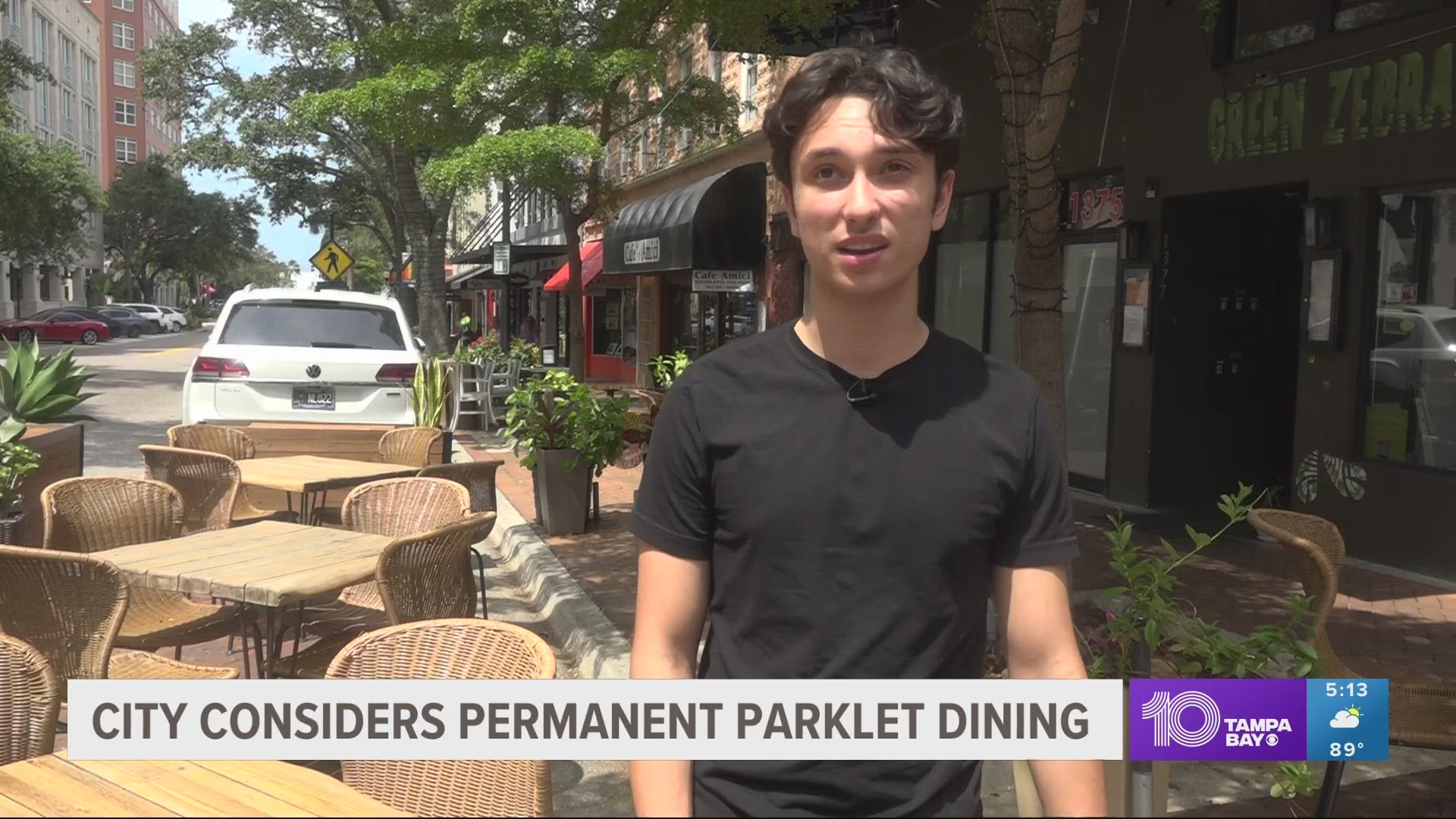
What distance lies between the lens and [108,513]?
5047 mm

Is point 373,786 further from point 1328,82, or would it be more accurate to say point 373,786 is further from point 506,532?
point 1328,82

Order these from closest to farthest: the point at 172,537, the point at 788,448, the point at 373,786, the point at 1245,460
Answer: the point at 788,448 < the point at 373,786 < the point at 172,537 < the point at 1245,460

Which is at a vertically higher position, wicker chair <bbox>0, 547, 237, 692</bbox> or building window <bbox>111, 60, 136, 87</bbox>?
building window <bbox>111, 60, 136, 87</bbox>

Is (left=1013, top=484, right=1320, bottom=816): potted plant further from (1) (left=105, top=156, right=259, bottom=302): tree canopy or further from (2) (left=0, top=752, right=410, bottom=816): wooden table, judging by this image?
(1) (left=105, top=156, right=259, bottom=302): tree canopy

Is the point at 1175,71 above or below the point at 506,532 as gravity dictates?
above

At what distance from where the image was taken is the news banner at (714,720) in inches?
67.1

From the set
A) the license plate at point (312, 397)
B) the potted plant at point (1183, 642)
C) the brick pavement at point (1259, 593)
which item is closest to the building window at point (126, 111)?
the license plate at point (312, 397)

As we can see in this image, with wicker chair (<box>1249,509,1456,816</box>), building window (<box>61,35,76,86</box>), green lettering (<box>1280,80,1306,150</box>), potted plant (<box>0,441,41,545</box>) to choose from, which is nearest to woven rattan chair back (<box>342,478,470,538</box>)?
potted plant (<box>0,441,41,545</box>)

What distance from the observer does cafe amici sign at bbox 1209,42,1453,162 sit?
7277 millimetres

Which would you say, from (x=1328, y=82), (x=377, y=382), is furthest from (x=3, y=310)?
(x=1328, y=82)

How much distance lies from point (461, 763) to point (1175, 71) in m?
8.36

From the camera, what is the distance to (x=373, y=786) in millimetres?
2783

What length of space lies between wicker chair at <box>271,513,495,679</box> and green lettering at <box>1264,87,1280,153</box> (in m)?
6.51

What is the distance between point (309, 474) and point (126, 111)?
10387cm
